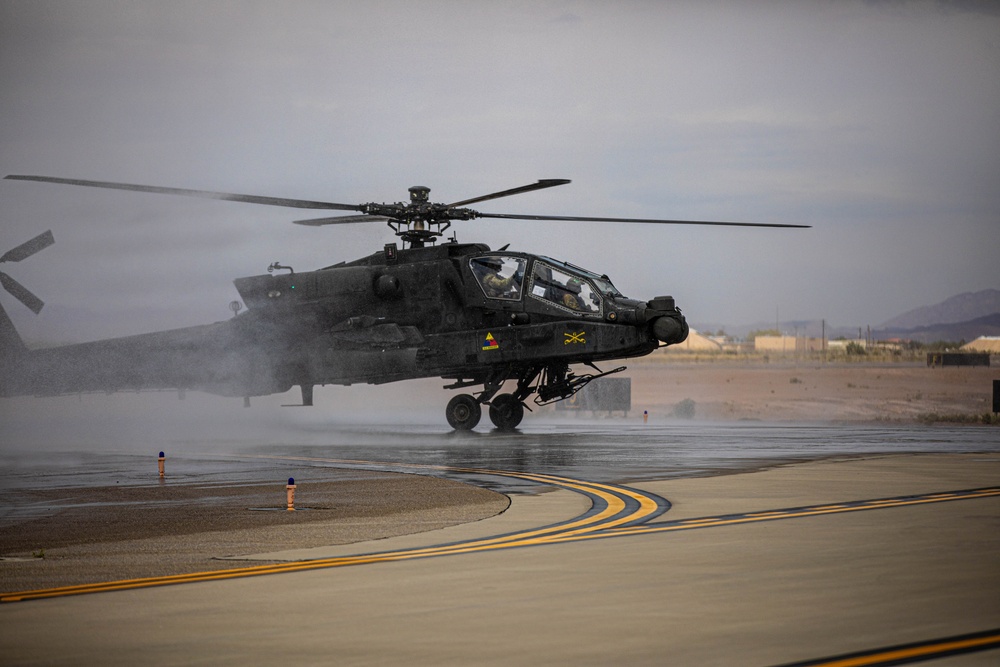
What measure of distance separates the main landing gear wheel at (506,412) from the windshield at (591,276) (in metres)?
4.31

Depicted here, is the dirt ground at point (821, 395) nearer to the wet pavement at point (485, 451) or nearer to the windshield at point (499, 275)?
the wet pavement at point (485, 451)

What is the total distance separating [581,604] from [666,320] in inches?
712

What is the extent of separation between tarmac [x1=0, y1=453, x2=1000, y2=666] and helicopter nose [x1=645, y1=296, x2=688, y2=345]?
13705 mm

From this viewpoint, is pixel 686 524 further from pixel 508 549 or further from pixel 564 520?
pixel 508 549

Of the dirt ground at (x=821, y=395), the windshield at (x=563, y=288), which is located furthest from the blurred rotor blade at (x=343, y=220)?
the dirt ground at (x=821, y=395)

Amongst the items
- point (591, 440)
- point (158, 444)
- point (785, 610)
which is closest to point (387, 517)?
point (785, 610)

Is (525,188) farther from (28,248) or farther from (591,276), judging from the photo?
(28,248)

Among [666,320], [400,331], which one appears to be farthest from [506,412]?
[666,320]

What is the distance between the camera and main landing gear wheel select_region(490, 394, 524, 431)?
29.2 m

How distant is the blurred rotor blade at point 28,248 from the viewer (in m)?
27.7

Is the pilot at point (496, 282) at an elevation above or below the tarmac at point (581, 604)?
above

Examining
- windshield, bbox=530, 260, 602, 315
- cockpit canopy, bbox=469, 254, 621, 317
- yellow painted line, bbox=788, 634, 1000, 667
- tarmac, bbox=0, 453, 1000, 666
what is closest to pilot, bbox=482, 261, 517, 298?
cockpit canopy, bbox=469, 254, 621, 317

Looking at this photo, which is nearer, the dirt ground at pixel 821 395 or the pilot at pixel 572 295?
the pilot at pixel 572 295

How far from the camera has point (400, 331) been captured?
27.8m
